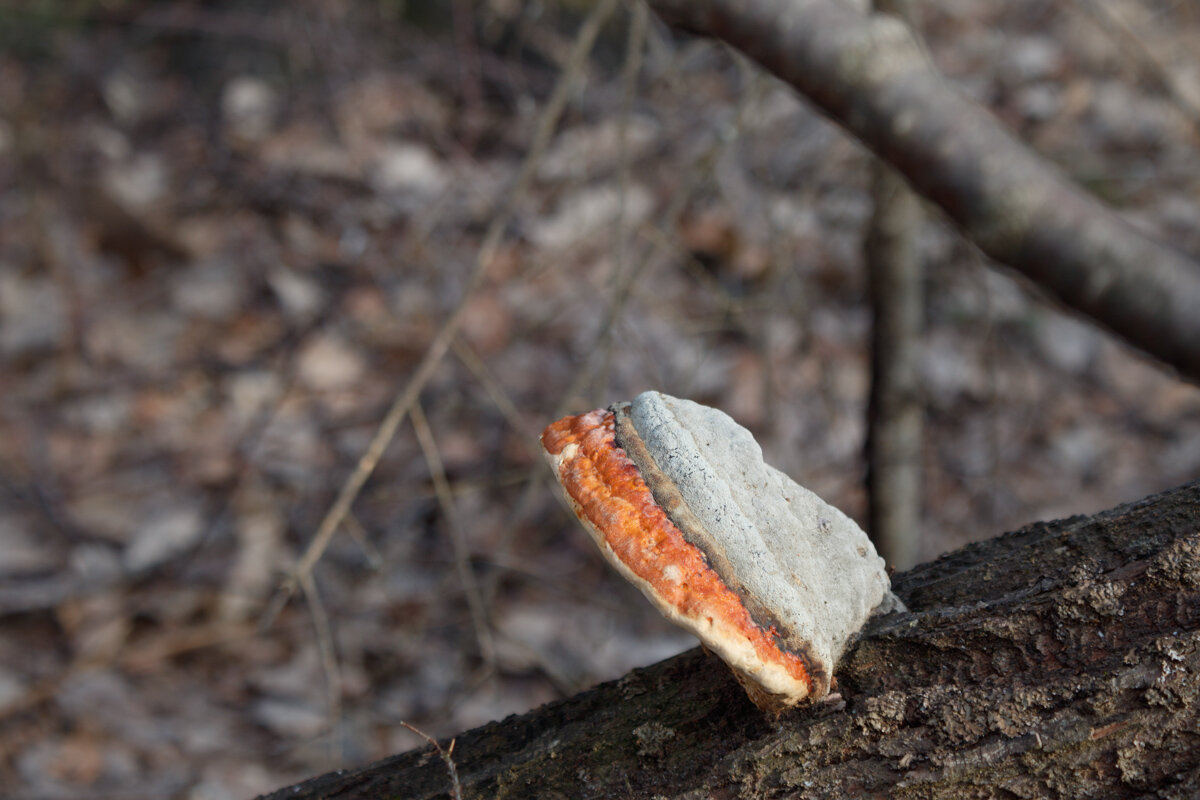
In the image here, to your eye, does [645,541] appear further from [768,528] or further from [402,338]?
[402,338]

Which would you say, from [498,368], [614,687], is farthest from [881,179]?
Result: [614,687]

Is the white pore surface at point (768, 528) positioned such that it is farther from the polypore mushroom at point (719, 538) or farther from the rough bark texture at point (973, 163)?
the rough bark texture at point (973, 163)

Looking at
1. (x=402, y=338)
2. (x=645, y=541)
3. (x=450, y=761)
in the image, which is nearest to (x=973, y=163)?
(x=645, y=541)

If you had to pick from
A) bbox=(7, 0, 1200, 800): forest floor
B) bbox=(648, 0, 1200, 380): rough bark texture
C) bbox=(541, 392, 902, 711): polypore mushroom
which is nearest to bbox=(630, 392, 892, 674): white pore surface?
bbox=(541, 392, 902, 711): polypore mushroom

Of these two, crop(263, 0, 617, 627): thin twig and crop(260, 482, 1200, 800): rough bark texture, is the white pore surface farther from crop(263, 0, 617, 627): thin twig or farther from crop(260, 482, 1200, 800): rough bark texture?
crop(263, 0, 617, 627): thin twig

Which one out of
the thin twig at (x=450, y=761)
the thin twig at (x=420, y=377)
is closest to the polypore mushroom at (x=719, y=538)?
the thin twig at (x=450, y=761)

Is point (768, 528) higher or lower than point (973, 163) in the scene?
lower

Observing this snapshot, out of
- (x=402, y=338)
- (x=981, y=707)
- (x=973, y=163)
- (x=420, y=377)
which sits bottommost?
(x=981, y=707)
